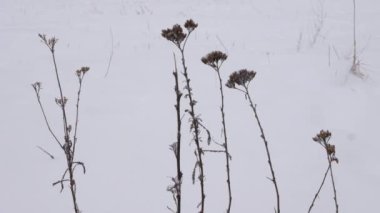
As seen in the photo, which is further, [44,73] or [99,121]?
[44,73]

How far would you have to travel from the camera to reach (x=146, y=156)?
2.43 m

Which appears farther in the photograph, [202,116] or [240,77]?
[202,116]

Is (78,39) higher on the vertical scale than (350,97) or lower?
higher

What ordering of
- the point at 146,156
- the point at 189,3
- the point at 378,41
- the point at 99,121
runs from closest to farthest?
the point at 146,156
the point at 99,121
the point at 378,41
the point at 189,3

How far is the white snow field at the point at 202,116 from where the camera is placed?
216 centimetres

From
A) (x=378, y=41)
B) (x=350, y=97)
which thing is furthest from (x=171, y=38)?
(x=378, y=41)

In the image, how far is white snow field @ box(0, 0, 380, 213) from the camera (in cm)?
216

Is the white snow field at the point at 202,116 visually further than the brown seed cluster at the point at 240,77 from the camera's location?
Yes

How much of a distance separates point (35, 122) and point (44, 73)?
884mm

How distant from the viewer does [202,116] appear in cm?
284

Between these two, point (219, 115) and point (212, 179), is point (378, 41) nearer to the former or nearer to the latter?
point (219, 115)

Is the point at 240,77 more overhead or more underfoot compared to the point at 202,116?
more underfoot

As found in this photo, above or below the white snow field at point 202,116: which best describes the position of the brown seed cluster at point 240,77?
below

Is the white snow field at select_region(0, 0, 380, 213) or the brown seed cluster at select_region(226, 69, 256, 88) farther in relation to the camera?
the white snow field at select_region(0, 0, 380, 213)
